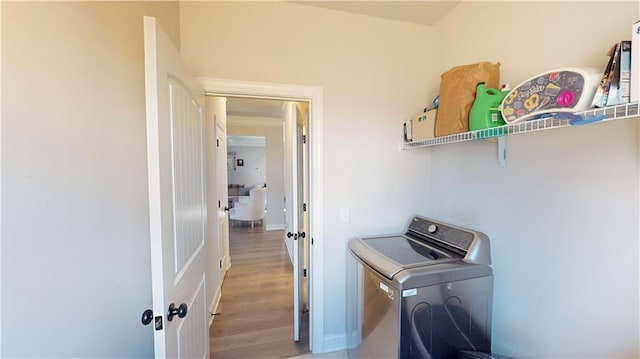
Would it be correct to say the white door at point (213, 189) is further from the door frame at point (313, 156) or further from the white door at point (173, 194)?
the white door at point (173, 194)

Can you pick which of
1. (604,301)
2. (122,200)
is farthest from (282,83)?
(604,301)

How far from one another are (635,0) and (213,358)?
9.89 ft

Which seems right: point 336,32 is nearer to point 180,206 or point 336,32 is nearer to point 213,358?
point 180,206

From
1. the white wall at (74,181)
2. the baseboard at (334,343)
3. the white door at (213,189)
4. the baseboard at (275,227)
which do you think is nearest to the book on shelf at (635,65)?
the white wall at (74,181)

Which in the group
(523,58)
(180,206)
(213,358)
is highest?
(523,58)

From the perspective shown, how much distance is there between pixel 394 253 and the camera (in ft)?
4.96

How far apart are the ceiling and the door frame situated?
586 mm

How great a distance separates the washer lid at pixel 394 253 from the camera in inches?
52.2

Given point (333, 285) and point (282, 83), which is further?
point (333, 285)

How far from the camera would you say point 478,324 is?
137 cm


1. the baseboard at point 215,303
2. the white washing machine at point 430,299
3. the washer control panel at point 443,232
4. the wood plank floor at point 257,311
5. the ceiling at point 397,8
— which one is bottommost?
the wood plank floor at point 257,311

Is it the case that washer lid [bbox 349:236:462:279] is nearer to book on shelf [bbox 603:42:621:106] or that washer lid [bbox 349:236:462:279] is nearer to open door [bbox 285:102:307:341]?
open door [bbox 285:102:307:341]

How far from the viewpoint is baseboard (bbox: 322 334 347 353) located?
6.51ft

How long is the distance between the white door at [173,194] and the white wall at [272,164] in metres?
4.58
